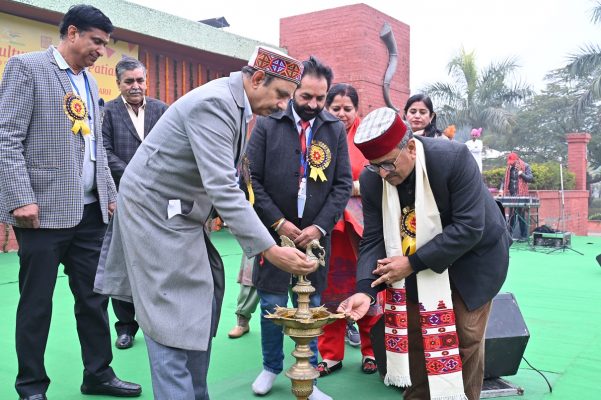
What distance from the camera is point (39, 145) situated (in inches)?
110

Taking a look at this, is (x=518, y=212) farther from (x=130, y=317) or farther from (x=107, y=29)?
(x=107, y=29)

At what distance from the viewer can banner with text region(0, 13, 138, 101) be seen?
7840mm

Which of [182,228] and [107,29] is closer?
[182,228]

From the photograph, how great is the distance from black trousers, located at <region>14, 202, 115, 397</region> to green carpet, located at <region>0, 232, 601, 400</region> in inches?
12.5

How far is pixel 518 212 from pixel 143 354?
9610mm

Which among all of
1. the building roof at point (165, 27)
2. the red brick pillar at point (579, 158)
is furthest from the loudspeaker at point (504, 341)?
the red brick pillar at point (579, 158)

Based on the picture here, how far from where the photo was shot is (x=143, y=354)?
3781mm

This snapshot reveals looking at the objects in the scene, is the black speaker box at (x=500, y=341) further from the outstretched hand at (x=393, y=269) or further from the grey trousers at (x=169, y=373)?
the grey trousers at (x=169, y=373)

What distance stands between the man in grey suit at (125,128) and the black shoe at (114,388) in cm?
86

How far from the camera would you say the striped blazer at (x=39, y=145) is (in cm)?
268

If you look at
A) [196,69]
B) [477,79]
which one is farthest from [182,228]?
[477,79]

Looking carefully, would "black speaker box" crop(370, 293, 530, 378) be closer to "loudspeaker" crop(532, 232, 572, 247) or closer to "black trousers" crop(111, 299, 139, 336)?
"black trousers" crop(111, 299, 139, 336)

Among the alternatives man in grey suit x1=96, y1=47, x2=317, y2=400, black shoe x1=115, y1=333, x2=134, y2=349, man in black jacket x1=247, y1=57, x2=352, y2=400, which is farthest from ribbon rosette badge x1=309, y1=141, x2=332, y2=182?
black shoe x1=115, y1=333, x2=134, y2=349

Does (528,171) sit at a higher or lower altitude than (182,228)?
Answer: higher
